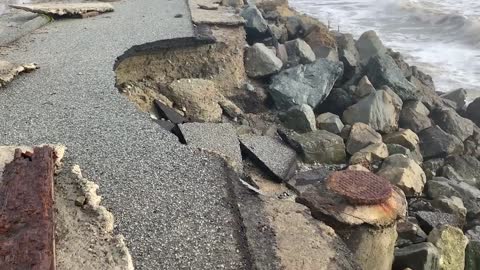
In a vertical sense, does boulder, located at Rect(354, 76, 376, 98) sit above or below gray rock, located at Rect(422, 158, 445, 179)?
above

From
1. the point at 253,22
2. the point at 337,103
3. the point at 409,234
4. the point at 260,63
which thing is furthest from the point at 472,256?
the point at 253,22

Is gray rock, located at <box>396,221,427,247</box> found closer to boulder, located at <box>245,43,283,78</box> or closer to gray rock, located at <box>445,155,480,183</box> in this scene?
gray rock, located at <box>445,155,480,183</box>

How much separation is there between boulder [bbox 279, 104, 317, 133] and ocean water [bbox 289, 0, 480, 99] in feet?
19.6

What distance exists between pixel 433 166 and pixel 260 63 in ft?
8.32

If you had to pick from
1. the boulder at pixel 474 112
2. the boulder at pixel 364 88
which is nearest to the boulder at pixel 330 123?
the boulder at pixel 364 88

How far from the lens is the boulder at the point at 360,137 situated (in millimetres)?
5949

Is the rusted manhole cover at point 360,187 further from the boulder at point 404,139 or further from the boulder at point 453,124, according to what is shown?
the boulder at point 453,124

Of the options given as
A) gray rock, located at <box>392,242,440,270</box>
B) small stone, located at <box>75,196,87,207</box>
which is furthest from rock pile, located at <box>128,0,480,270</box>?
small stone, located at <box>75,196,87,207</box>

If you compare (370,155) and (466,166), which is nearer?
(370,155)

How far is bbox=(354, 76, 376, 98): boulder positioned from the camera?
280 inches

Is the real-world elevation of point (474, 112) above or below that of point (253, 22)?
below

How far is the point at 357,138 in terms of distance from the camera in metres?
6.01

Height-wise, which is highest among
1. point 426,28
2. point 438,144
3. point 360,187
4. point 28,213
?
point 28,213

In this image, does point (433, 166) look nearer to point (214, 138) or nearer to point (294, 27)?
point (214, 138)
